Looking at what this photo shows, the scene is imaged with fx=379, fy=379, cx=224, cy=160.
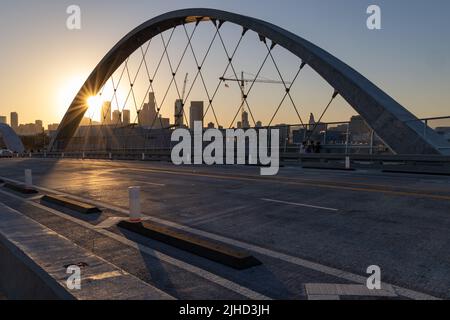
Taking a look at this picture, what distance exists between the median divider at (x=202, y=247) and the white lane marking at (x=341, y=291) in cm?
102

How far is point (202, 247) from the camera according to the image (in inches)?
231

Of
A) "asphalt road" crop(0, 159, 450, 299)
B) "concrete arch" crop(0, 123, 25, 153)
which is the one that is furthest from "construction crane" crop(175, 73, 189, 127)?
"concrete arch" crop(0, 123, 25, 153)

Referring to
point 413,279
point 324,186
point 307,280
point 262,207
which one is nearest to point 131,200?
point 262,207

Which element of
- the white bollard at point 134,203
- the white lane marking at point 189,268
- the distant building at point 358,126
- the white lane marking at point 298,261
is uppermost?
the distant building at point 358,126

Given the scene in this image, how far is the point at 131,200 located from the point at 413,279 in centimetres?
538

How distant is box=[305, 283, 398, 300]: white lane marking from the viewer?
13.9 ft

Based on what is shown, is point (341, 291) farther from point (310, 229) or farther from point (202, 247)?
point (310, 229)

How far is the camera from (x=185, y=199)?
11.6 metres

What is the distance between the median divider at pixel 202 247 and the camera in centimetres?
530

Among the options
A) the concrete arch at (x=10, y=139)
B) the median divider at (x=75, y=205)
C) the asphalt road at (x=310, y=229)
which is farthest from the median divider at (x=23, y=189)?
the concrete arch at (x=10, y=139)

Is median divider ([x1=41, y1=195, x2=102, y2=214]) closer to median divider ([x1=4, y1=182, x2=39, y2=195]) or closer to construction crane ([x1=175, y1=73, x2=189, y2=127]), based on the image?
median divider ([x1=4, y1=182, x2=39, y2=195])

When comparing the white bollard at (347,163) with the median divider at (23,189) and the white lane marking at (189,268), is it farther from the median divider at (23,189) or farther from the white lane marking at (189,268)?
the white lane marking at (189,268)

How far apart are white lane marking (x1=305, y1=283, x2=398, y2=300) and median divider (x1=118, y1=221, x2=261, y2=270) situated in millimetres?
1019

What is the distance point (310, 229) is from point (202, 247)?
8.29ft
